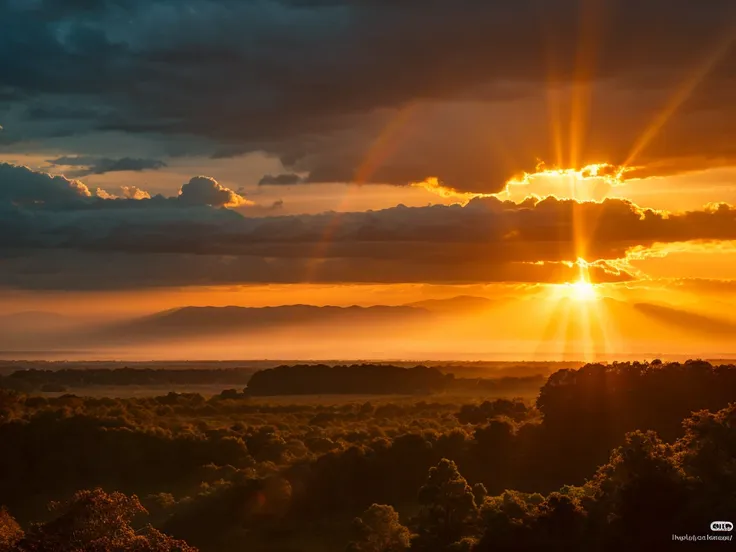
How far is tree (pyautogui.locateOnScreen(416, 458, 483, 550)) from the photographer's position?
43.1 meters

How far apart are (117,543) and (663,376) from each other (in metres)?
53.6

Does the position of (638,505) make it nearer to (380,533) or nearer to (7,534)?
(380,533)

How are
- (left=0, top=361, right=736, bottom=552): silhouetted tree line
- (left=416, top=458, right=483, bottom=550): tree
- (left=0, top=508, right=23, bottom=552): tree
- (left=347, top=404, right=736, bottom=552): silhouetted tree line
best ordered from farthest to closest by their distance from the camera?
1. (left=416, top=458, right=483, bottom=550): tree
2. (left=0, top=361, right=736, bottom=552): silhouetted tree line
3. (left=347, top=404, right=736, bottom=552): silhouetted tree line
4. (left=0, top=508, right=23, bottom=552): tree

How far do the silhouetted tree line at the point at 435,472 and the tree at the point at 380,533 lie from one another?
99mm

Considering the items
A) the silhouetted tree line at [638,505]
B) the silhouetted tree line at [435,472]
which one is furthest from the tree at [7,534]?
the silhouetted tree line at [638,505]

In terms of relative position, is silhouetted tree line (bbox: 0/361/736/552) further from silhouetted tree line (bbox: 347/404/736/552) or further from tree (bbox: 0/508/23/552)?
tree (bbox: 0/508/23/552)

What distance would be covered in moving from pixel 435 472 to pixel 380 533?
3.63 meters

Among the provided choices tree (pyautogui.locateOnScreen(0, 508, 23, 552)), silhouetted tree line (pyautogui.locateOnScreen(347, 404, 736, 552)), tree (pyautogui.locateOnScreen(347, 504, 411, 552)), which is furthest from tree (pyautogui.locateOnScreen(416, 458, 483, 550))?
tree (pyautogui.locateOnScreen(0, 508, 23, 552))

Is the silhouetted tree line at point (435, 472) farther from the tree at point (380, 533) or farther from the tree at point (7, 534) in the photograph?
the tree at point (7, 534)

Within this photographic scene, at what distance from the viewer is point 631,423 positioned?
237ft

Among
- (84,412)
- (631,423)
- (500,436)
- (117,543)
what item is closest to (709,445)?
(117,543)

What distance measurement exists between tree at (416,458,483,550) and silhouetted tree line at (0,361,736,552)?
0.07m

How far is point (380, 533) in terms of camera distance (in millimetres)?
44594

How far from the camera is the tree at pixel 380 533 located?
43.9m
